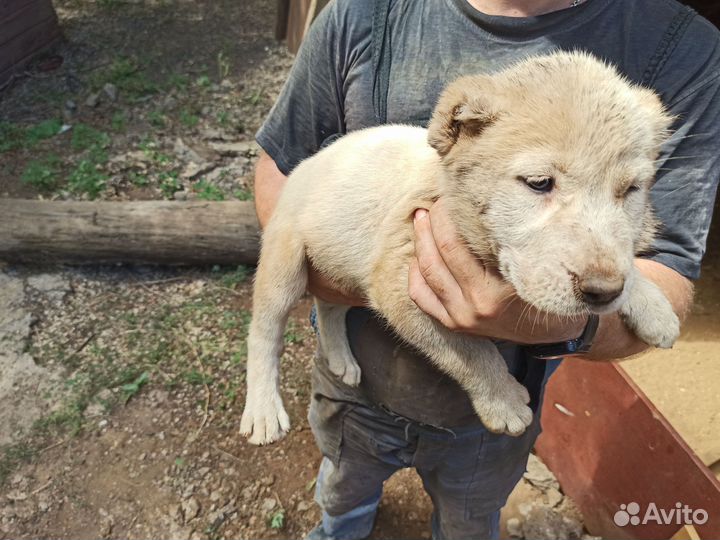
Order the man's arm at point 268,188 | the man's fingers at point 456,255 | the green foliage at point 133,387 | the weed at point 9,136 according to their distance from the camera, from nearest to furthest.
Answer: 1. the man's fingers at point 456,255
2. the man's arm at point 268,188
3. the green foliage at point 133,387
4. the weed at point 9,136

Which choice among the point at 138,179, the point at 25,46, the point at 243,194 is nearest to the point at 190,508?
the point at 243,194

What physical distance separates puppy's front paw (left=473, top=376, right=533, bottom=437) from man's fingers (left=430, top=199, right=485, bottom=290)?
468mm

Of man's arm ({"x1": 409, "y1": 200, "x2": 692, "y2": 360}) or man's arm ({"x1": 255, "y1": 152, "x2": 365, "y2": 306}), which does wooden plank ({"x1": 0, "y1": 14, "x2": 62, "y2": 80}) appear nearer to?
man's arm ({"x1": 255, "y1": 152, "x2": 365, "y2": 306})

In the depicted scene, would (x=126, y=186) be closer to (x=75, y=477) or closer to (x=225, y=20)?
(x=75, y=477)

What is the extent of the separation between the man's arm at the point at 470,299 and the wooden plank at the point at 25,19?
7482 mm

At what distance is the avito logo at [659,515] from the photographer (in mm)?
2797

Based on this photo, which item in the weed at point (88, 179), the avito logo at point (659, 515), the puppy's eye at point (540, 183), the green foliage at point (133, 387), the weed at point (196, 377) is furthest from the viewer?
the weed at point (88, 179)

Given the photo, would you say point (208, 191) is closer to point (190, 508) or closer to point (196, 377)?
point (196, 377)

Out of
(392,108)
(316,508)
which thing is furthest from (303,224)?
(316,508)

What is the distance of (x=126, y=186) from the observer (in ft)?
18.7

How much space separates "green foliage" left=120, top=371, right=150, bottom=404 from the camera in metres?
4.05

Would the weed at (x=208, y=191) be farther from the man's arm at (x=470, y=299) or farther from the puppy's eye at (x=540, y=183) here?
the puppy's eye at (x=540, y=183)

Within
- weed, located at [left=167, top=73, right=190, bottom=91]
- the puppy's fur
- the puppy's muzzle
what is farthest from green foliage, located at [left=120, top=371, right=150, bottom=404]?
weed, located at [left=167, top=73, right=190, bottom=91]

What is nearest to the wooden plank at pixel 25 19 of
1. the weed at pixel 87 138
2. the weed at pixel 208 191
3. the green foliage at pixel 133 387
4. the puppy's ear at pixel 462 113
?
the weed at pixel 87 138
